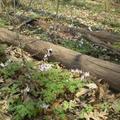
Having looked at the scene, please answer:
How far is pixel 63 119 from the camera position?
194 inches

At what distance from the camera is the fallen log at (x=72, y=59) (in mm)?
5750

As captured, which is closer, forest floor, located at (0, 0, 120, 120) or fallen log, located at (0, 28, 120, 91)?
forest floor, located at (0, 0, 120, 120)

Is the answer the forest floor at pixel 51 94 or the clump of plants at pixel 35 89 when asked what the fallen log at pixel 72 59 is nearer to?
the forest floor at pixel 51 94

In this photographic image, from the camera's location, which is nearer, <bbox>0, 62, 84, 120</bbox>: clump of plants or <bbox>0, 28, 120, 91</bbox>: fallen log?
<bbox>0, 62, 84, 120</bbox>: clump of plants

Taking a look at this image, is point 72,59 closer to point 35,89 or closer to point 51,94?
point 35,89

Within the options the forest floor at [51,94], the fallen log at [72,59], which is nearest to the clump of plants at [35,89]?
the forest floor at [51,94]

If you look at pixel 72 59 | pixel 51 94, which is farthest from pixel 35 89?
A: pixel 72 59

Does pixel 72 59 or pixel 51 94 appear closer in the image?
pixel 51 94

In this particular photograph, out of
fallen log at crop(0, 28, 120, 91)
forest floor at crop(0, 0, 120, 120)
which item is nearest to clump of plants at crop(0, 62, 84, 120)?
forest floor at crop(0, 0, 120, 120)

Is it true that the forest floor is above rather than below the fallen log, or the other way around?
below

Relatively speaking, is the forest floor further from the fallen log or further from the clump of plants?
the fallen log

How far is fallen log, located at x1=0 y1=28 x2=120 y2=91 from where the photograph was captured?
575 cm

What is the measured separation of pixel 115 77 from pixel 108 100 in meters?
0.46

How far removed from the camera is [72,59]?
647 cm
